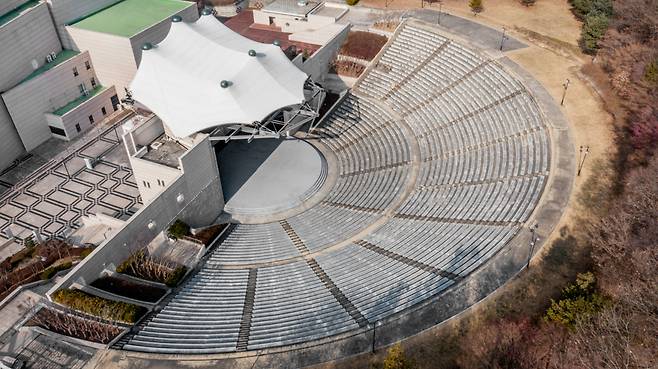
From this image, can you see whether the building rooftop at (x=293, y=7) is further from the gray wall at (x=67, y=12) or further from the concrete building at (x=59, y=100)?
the concrete building at (x=59, y=100)

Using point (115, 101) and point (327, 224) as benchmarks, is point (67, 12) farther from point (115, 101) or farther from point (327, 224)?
point (327, 224)

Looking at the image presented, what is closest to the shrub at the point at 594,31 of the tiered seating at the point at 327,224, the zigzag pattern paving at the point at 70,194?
the tiered seating at the point at 327,224

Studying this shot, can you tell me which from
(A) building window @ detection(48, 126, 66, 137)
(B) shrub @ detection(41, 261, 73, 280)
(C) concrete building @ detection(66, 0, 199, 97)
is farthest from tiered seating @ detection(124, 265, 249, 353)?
(C) concrete building @ detection(66, 0, 199, 97)

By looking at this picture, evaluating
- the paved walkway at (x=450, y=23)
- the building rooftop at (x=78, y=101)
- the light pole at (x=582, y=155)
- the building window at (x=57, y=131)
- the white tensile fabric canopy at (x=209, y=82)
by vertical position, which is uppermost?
the white tensile fabric canopy at (x=209, y=82)

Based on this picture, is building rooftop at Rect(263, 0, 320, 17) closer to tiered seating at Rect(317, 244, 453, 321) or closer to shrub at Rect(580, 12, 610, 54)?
shrub at Rect(580, 12, 610, 54)

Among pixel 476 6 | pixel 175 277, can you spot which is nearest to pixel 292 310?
pixel 175 277

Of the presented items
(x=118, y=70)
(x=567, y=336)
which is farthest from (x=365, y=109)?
(x=567, y=336)
